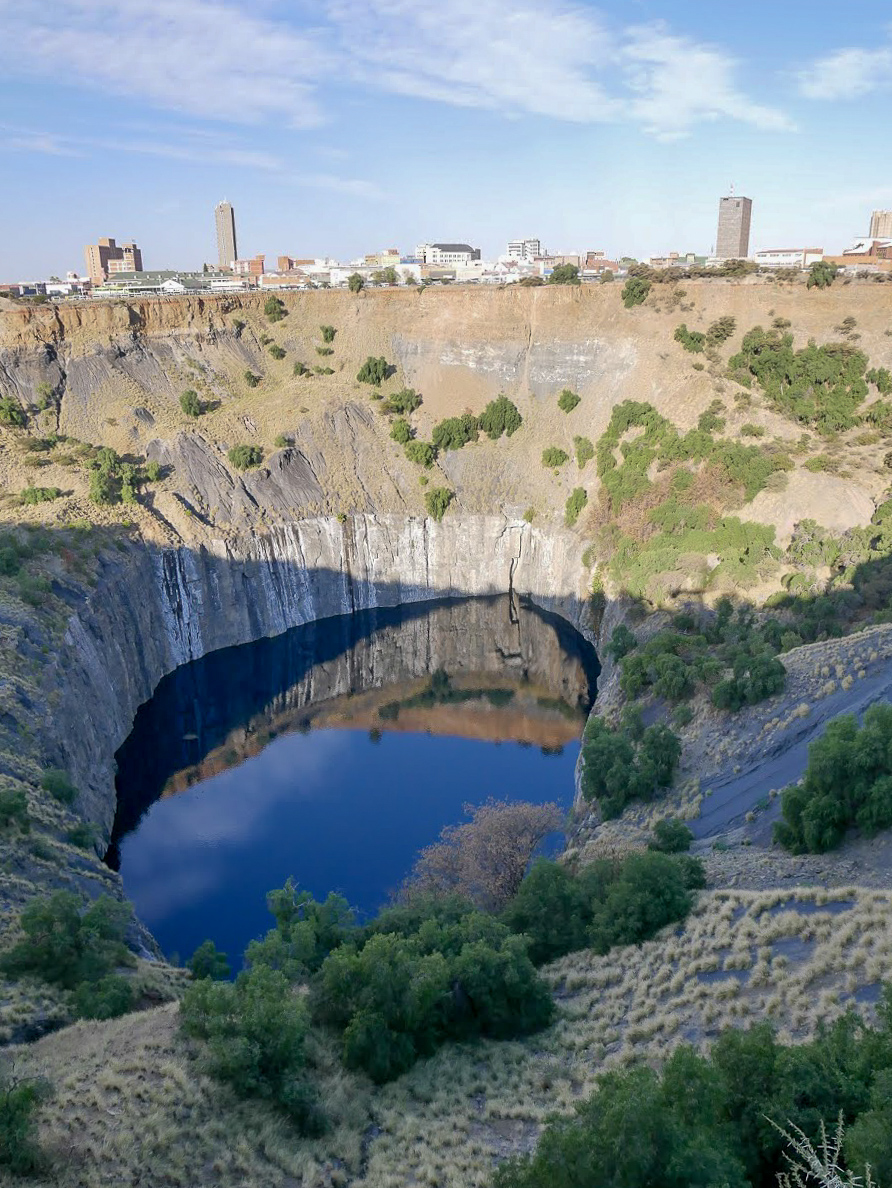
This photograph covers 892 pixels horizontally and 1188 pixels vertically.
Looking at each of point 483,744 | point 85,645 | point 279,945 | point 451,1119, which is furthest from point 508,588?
point 451,1119

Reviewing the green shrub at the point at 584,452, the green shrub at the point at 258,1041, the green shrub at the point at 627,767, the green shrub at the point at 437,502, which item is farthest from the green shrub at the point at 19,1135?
the green shrub at the point at 584,452

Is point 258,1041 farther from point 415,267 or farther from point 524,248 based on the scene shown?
point 524,248

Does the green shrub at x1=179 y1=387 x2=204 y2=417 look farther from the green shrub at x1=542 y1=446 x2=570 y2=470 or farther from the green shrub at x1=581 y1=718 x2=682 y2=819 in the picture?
the green shrub at x1=581 y1=718 x2=682 y2=819

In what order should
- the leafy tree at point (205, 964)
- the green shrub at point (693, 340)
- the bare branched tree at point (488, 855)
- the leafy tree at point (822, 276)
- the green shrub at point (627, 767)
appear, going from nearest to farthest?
the leafy tree at point (205, 964) → the bare branched tree at point (488, 855) → the green shrub at point (627, 767) → the leafy tree at point (822, 276) → the green shrub at point (693, 340)

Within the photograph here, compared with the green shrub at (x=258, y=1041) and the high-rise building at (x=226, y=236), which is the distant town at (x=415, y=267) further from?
the green shrub at (x=258, y=1041)

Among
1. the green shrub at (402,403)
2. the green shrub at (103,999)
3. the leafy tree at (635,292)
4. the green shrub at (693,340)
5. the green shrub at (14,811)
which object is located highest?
the leafy tree at (635,292)
